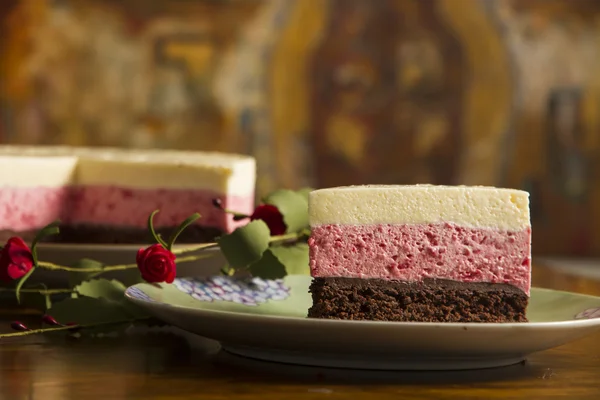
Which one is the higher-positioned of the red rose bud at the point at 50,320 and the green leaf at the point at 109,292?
the green leaf at the point at 109,292

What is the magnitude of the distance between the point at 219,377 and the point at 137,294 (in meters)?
0.21

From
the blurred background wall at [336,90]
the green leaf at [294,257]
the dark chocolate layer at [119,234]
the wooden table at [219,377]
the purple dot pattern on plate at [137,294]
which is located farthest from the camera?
the blurred background wall at [336,90]

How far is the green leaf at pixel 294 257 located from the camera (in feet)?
4.63

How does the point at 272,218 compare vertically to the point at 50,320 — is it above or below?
above

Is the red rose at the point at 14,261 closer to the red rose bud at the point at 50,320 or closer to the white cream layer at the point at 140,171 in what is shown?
the red rose bud at the point at 50,320

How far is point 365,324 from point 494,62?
4433 mm

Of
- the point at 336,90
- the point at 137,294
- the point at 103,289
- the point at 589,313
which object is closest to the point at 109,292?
the point at 103,289

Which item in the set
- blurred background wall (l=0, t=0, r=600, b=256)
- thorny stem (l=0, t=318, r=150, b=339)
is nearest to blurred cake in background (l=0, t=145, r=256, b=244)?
thorny stem (l=0, t=318, r=150, b=339)

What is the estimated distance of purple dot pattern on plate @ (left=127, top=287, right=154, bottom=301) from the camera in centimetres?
109

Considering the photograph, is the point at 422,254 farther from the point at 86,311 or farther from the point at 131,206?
the point at 131,206

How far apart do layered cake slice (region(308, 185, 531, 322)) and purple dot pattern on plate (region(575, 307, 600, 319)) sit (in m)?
0.07

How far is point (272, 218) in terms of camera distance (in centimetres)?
142

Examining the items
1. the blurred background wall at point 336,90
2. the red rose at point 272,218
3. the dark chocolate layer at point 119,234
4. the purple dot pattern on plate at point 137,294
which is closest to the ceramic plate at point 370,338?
the purple dot pattern on plate at point 137,294

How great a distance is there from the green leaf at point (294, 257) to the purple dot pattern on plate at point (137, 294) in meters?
0.29
